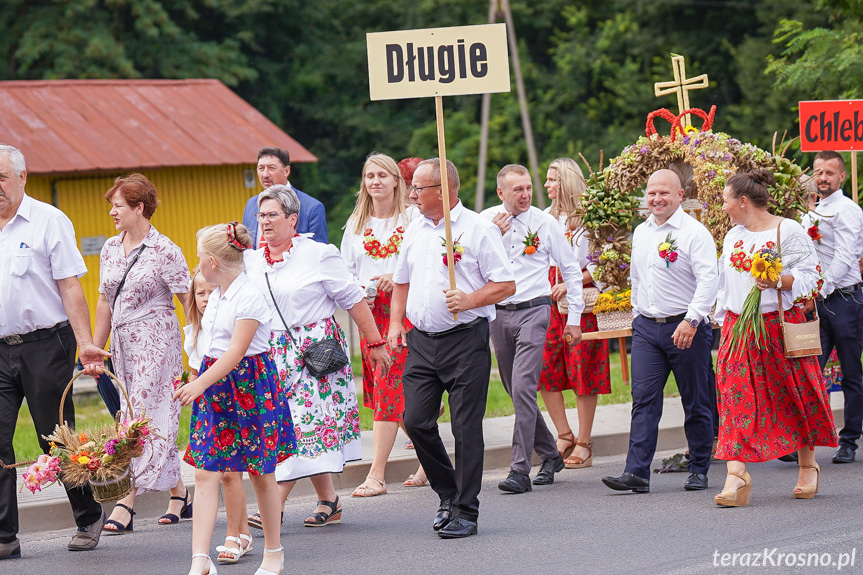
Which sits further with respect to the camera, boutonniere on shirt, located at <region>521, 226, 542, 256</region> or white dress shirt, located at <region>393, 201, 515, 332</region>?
boutonniere on shirt, located at <region>521, 226, 542, 256</region>

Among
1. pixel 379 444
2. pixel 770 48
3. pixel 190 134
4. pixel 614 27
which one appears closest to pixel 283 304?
pixel 379 444

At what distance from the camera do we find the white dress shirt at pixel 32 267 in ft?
22.6

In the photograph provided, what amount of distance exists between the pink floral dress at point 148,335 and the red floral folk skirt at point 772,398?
134 inches

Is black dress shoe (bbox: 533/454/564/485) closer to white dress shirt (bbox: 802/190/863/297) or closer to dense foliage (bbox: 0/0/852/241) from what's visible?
white dress shirt (bbox: 802/190/863/297)

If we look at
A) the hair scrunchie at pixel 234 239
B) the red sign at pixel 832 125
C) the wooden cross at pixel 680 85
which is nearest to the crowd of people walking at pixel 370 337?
the hair scrunchie at pixel 234 239

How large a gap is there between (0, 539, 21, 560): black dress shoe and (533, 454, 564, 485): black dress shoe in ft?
11.5

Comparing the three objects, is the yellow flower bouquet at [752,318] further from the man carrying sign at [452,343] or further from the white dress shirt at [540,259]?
the man carrying sign at [452,343]

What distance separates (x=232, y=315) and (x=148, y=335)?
5.86 feet

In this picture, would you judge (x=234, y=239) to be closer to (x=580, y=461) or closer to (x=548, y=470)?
(x=548, y=470)

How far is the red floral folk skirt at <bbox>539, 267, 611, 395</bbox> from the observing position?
9.29m

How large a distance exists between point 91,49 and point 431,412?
22443mm

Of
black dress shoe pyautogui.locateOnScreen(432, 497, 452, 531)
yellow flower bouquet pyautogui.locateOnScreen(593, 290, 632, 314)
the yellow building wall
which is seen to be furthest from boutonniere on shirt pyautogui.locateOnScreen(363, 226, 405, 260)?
the yellow building wall

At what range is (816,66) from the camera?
1464cm

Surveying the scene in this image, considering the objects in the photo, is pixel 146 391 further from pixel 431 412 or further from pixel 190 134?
pixel 190 134
